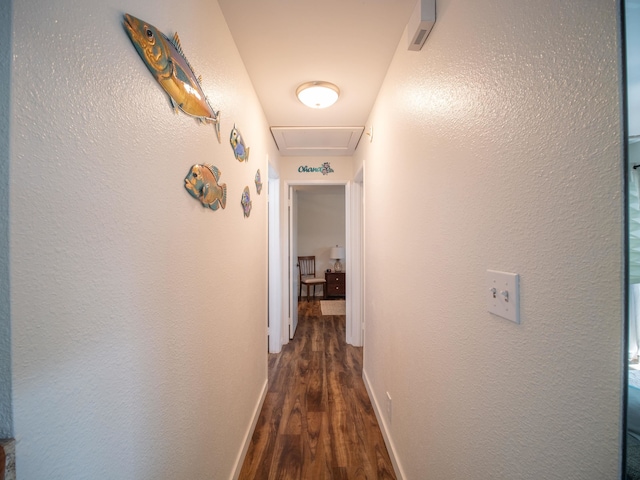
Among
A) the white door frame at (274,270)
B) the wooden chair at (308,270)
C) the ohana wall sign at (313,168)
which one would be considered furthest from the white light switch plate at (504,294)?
the wooden chair at (308,270)

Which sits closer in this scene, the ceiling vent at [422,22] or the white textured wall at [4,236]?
the white textured wall at [4,236]

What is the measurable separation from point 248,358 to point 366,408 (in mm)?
1028

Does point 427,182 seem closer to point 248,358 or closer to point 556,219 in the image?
point 556,219

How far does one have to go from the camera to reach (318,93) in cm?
168

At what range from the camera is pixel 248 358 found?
159cm

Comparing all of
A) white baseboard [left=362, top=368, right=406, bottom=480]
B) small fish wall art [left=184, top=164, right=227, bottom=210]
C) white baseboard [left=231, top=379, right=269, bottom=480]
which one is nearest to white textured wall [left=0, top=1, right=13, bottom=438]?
small fish wall art [left=184, top=164, right=227, bottom=210]

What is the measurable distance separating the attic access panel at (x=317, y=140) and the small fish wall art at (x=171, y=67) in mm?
1495

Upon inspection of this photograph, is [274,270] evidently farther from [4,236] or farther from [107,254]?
[4,236]

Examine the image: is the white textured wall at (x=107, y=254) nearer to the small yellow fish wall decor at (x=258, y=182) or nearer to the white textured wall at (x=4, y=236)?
the white textured wall at (x=4, y=236)

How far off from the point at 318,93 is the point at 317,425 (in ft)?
7.42

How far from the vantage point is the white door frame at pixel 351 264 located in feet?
9.67

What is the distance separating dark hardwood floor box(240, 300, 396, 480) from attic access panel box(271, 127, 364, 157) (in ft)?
7.48

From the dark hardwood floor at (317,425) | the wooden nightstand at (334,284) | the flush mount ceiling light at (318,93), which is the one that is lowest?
the dark hardwood floor at (317,425)

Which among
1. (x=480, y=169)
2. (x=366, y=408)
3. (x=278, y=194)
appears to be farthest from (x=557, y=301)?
(x=278, y=194)
